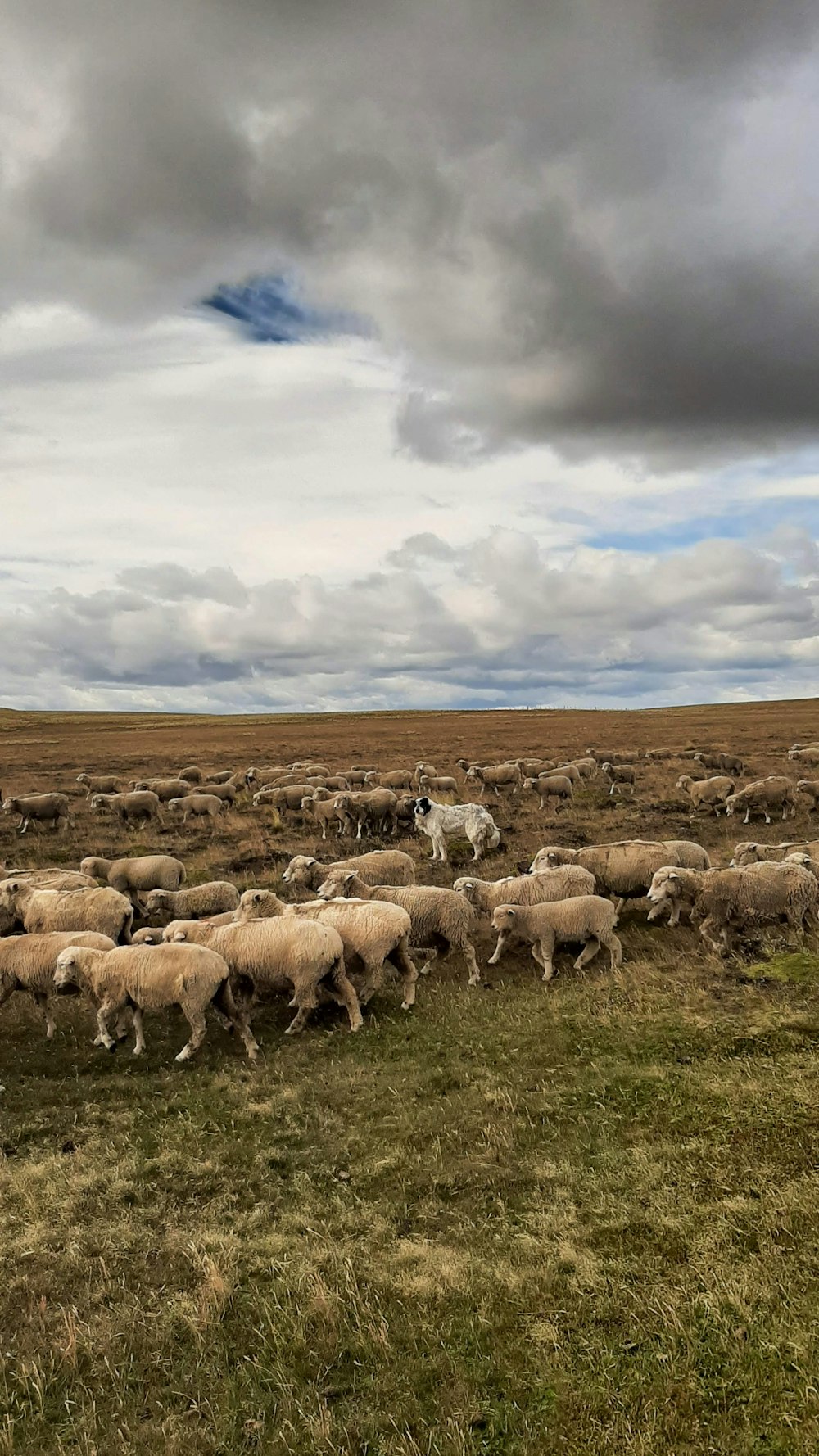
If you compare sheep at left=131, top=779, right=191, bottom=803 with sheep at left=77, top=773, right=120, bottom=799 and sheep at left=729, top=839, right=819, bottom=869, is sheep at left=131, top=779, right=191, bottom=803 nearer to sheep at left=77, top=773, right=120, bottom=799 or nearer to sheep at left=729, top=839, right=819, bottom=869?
sheep at left=77, top=773, right=120, bottom=799

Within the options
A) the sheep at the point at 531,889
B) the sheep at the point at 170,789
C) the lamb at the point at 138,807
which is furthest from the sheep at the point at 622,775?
the sheep at the point at 531,889

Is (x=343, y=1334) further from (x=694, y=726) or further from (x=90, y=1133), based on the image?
(x=694, y=726)

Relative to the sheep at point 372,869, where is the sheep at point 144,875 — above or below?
below

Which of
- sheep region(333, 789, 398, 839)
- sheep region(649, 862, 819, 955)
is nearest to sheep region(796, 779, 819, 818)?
sheep region(333, 789, 398, 839)

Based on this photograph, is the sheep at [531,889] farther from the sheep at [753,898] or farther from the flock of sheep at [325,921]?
the sheep at [753,898]

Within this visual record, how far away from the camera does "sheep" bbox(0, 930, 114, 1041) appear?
1102 cm

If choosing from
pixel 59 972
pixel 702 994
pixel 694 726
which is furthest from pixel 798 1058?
pixel 694 726

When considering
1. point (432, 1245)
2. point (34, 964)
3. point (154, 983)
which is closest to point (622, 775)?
point (154, 983)

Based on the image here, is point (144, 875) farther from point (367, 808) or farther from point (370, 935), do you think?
point (367, 808)

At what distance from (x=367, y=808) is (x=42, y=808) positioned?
13.0 metres

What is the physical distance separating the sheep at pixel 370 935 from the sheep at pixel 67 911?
8.96 feet

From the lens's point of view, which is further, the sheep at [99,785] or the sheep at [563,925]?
the sheep at [99,785]

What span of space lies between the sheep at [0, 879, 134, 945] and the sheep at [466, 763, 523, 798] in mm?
21432

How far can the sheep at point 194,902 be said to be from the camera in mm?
14789
